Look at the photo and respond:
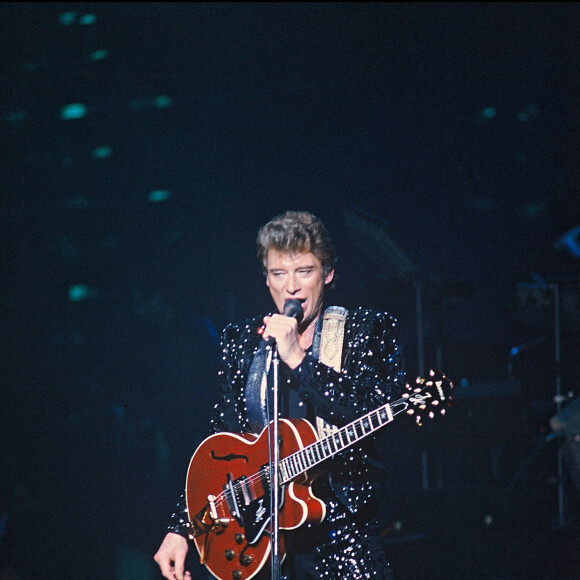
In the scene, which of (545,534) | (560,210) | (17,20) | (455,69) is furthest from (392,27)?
(545,534)

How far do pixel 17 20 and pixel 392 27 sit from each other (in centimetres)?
253

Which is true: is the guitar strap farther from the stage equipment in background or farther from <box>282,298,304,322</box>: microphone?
the stage equipment in background

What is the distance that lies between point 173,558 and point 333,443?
77 cm

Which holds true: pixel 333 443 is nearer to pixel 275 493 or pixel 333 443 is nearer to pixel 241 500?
pixel 275 493

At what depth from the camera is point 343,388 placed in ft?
7.37

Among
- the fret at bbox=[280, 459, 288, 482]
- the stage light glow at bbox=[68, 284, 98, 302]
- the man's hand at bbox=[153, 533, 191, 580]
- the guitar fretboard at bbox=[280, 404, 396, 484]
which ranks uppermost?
the stage light glow at bbox=[68, 284, 98, 302]

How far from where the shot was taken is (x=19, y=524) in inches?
160

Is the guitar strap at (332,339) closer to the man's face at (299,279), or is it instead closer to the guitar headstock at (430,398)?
the man's face at (299,279)

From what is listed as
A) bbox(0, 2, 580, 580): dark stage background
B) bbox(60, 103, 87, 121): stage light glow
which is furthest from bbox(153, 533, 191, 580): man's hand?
bbox(60, 103, 87, 121): stage light glow

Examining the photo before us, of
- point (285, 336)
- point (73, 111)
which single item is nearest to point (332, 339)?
point (285, 336)

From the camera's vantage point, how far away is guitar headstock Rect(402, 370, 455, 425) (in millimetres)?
2088

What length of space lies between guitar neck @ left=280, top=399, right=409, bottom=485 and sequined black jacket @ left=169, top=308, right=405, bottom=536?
1.7 inches

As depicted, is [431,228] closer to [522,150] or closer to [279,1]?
[522,150]

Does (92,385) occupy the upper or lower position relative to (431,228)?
lower
